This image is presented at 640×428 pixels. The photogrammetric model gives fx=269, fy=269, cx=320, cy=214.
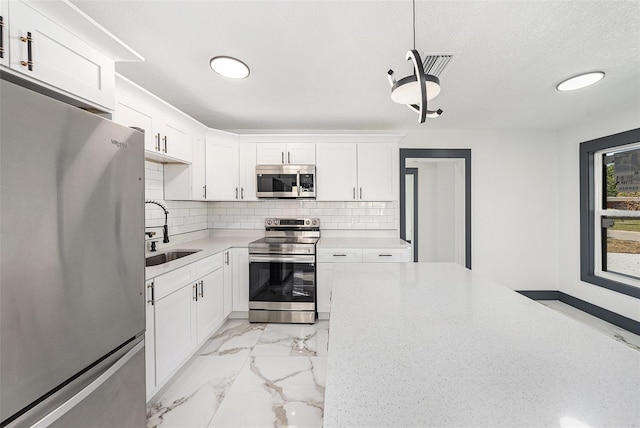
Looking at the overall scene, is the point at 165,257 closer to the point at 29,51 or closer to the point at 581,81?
the point at 29,51

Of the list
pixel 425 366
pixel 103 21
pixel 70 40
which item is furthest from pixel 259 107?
pixel 425 366

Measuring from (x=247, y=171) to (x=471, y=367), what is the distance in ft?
10.5

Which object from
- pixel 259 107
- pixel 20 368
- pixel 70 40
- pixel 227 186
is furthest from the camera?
pixel 227 186

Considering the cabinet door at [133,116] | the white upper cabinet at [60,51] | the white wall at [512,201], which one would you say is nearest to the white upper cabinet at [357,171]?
the white wall at [512,201]

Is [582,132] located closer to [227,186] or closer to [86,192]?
[227,186]

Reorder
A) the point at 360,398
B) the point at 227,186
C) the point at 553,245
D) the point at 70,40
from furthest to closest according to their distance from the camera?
the point at 553,245 < the point at 227,186 < the point at 70,40 < the point at 360,398

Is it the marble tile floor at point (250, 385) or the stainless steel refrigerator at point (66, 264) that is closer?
A: the stainless steel refrigerator at point (66, 264)

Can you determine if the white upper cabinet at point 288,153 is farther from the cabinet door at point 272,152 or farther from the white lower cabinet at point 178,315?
the white lower cabinet at point 178,315

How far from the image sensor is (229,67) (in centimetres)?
207

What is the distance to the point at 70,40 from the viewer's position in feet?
4.01

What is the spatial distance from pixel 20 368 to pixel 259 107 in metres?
2.68

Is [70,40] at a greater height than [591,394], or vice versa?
[70,40]

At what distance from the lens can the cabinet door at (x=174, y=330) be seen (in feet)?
5.95

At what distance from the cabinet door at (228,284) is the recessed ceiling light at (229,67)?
1764 mm
